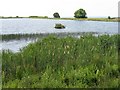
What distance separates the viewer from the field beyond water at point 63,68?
12266 millimetres

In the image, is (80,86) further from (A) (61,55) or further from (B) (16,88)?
(A) (61,55)

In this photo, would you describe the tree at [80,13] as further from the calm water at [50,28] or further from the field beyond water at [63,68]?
the field beyond water at [63,68]

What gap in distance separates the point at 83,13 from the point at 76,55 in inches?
4798

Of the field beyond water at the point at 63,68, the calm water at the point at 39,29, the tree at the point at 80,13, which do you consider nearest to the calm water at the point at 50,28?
the calm water at the point at 39,29

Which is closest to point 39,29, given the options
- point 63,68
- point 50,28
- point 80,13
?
point 50,28

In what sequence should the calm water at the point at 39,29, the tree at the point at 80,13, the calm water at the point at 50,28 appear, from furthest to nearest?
1. the tree at the point at 80,13
2. the calm water at the point at 50,28
3. the calm water at the point at 39,29

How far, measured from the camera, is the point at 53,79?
12.2 meters

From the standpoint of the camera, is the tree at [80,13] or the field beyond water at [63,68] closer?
the field beyond water at [63,68]

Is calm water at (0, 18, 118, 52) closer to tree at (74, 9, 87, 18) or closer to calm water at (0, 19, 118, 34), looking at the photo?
calm water at (0, 19, 118, 34)

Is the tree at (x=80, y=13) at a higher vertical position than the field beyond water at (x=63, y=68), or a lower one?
higher

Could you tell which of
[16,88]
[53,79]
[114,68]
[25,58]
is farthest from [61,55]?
[16,88]

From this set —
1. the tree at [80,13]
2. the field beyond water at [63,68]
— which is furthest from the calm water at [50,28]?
the tree at [80,13]

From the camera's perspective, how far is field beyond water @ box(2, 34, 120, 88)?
12.3 meters

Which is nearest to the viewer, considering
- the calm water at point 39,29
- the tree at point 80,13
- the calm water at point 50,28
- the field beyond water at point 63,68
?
the field beyond water at point 63,68
